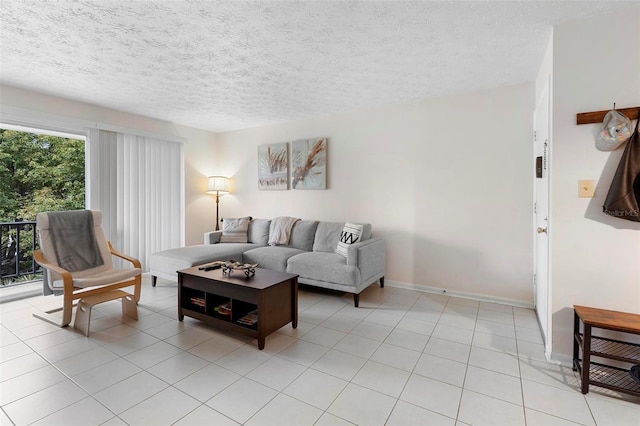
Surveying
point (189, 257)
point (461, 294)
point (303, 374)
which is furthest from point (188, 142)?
point (461, 294)

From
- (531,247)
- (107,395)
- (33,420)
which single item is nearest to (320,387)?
(107,395)

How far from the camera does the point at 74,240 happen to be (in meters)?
3.14

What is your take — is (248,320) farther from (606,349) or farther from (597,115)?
(597,115)

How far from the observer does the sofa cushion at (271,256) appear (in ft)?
12.0

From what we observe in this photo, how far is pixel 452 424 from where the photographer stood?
4.88ft

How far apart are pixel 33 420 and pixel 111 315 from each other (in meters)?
1.55

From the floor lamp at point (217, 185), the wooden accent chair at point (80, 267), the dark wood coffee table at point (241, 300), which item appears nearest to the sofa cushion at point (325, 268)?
the dark wood coffee table at point (241, 300)

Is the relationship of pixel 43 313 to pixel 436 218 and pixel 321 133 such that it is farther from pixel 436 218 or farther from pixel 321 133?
pixel 436 218

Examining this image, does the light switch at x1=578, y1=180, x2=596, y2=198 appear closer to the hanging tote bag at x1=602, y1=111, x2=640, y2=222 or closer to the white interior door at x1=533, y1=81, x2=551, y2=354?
the hanging tote bag at x1=602, y1=111, x2=640, y2=222

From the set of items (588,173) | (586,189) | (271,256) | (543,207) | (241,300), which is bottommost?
(241,300)

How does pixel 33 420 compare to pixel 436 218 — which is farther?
pixel 436 218

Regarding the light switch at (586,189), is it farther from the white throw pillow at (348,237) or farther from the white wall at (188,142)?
the white wall at (188,142)

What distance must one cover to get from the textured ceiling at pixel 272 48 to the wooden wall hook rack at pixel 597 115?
0.64m

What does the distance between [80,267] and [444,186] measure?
409 centimetres
